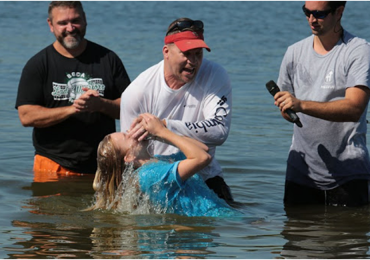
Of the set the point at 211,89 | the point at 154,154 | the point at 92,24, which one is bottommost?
the point at 154,154

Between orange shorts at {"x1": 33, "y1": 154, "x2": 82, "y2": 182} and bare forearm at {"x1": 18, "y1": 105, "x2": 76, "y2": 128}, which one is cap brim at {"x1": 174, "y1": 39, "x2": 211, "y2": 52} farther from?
orange shorts at {"x1": 33, "y1": 154, "x2": 82, "y2": 182}

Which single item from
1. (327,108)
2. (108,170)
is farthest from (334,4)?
(108,170)

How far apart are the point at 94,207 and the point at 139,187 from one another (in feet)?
3.27

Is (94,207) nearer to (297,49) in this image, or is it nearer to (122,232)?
(122,232)

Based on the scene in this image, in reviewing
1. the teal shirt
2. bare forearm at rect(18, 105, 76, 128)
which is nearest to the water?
the teal shirt

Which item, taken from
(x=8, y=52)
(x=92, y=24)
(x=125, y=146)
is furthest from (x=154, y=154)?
(x=92, y=24)

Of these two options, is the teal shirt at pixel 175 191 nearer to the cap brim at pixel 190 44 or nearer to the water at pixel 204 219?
the water at pixel 204 219

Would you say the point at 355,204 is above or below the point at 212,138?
below

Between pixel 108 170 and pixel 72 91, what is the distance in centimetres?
204

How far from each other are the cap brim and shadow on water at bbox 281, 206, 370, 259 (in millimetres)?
1833

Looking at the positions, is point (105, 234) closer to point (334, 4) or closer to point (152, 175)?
point (152, 175)

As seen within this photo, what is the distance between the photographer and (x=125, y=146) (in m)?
6.77

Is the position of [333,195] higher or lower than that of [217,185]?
lower

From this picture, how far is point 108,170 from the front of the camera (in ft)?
22.5
